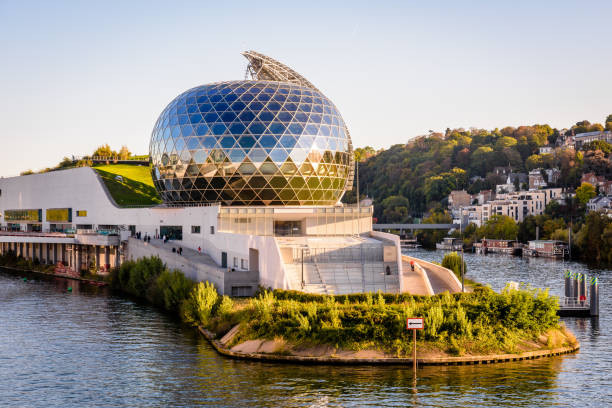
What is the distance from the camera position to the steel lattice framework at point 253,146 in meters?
62.5

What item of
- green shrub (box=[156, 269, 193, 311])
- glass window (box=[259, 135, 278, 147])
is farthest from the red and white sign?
glass window (box=[259, 135, 278, 147])

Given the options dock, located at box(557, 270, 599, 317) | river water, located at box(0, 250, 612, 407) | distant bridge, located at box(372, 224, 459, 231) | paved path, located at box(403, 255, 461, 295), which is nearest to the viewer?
river water, located at box(0, 250, 612, 407)

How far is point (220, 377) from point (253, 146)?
32.4 m

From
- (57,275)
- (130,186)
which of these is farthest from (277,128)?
(130,186)

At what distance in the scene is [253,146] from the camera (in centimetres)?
6216

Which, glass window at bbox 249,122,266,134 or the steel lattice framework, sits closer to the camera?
glass window at bbox 249,122,266,134

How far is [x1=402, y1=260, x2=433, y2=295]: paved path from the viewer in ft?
147

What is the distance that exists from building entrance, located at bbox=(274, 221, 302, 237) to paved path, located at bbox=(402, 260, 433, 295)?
44.3 ft

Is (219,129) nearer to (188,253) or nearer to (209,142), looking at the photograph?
(209,142)

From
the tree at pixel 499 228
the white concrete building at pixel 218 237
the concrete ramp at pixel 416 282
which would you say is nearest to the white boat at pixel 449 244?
the tree at pixel 499 228

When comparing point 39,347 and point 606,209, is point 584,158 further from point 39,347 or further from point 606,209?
point 39,347

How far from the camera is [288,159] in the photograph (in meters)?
62.6

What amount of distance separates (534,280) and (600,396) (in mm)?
50274

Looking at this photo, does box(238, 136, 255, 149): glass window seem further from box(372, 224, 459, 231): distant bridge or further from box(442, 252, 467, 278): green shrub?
box(372, 224, 459, 231): distant bridge
